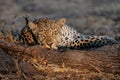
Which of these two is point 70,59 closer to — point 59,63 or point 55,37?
point 59,63

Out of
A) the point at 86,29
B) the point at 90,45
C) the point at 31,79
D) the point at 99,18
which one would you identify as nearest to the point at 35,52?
the point at 31,79

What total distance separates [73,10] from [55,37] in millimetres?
11343

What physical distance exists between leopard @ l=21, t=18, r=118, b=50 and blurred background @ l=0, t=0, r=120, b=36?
6.21 m

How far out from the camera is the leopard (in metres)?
9.69

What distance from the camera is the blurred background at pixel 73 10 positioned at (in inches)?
693

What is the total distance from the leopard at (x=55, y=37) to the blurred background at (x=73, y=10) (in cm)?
621

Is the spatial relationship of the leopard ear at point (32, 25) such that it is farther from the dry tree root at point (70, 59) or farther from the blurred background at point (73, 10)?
the blurred background at point (73, 10)

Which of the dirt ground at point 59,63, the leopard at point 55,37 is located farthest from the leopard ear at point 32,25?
the dirt ground at point 59,63

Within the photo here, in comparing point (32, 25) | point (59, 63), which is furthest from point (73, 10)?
point (59, 63)

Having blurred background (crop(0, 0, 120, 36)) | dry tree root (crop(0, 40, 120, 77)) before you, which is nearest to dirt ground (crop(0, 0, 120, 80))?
dry tree root (crop(0, 40, 120, 77))

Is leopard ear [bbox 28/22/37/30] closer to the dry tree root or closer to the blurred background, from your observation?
the dry tree root

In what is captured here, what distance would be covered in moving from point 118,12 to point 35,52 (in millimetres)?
10335

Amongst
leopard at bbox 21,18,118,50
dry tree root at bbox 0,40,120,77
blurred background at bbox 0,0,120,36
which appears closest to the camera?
dry tree root at bbox 0,40,120,77

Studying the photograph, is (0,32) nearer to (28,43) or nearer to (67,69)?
(28,43)
